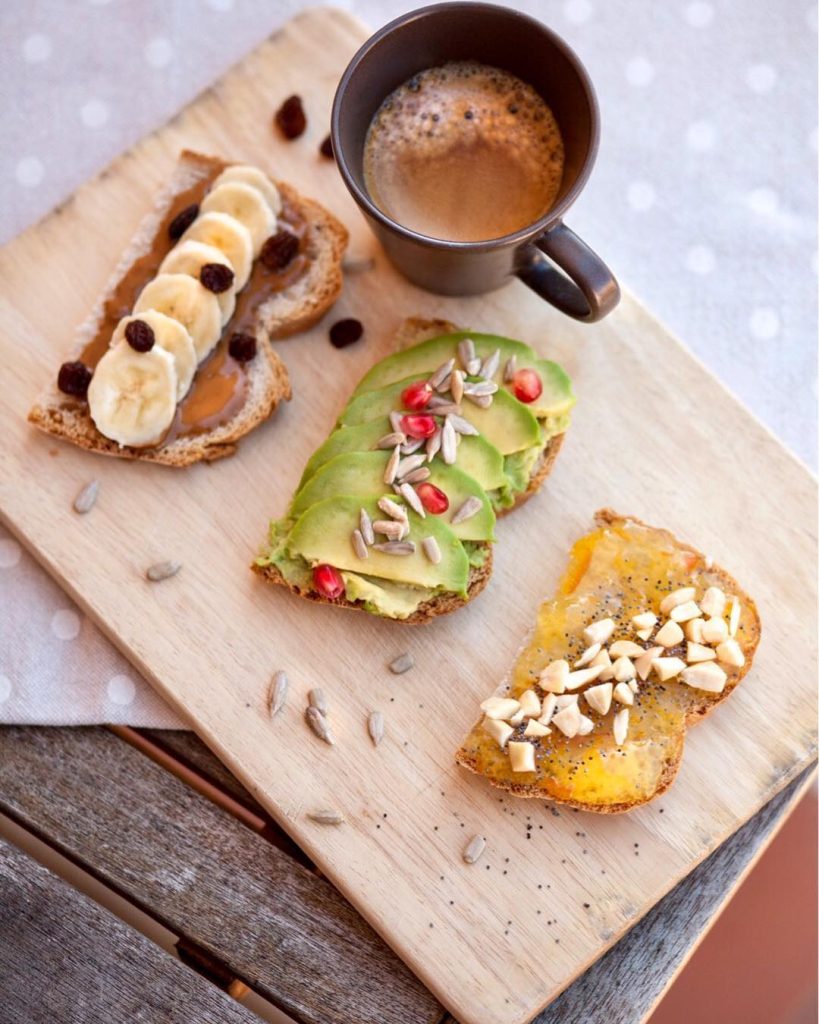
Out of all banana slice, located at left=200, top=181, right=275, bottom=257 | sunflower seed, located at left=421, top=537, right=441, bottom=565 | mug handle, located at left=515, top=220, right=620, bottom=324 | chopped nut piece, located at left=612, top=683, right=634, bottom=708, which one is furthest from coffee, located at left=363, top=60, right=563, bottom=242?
chopped nut piece, located at left=612, top=683, right=634, bottom=708

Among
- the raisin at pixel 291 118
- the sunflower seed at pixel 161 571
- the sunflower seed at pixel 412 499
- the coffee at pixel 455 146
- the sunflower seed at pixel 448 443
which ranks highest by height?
the coffee at pixel 455 146

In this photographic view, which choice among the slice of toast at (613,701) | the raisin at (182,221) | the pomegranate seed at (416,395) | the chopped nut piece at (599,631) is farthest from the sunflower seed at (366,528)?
the raisin at (182,221)

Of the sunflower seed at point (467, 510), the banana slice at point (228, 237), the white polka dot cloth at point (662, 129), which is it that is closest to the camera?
the sunflower seed at point (467, 510)

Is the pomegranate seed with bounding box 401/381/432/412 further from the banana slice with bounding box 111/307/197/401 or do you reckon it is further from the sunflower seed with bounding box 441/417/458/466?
the banana slice with bounding box 111/307/197/401

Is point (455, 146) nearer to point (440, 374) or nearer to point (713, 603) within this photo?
point (440, 374)

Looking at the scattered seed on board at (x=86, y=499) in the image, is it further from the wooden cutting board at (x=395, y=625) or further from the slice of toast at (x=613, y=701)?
the slice of toast at (x=613, y=701)

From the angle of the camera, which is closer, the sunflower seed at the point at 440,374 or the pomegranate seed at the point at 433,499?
the pomegranate seed at the point at 433,499
